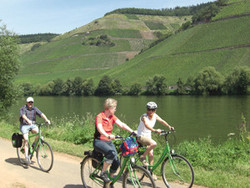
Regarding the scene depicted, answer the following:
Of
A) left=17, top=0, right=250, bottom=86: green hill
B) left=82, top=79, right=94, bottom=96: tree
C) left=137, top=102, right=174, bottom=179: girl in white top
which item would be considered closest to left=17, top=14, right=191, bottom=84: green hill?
left=17, top=0, right=250, bottom=86: green hill

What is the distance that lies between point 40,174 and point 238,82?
248 feet

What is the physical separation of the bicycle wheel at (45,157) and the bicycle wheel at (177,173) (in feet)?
11.0

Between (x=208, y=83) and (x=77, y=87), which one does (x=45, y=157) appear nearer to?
(x=208, y=83)

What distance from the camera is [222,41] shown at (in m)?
120

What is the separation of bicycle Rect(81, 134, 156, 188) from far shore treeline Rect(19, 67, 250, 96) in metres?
67.6

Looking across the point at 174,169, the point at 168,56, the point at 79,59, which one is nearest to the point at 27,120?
the point at 174,169

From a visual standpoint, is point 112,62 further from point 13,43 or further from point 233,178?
point 233,178

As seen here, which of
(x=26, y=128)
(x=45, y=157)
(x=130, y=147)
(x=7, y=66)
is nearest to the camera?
(x=130, y=147)

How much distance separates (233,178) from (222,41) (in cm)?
12230

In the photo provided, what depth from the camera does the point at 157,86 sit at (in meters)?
96.8

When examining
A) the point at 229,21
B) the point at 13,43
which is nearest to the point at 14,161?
the point at 13,43

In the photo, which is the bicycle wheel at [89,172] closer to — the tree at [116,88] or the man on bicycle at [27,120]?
the man on bicycle at [27,120]

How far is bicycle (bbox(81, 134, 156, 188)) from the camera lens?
541 cm

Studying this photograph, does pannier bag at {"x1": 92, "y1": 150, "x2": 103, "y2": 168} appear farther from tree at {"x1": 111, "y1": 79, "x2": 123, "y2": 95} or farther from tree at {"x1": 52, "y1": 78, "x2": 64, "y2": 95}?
tree at {"x1": 52, "y1": 78, "x2": 64, "y2": 95}
